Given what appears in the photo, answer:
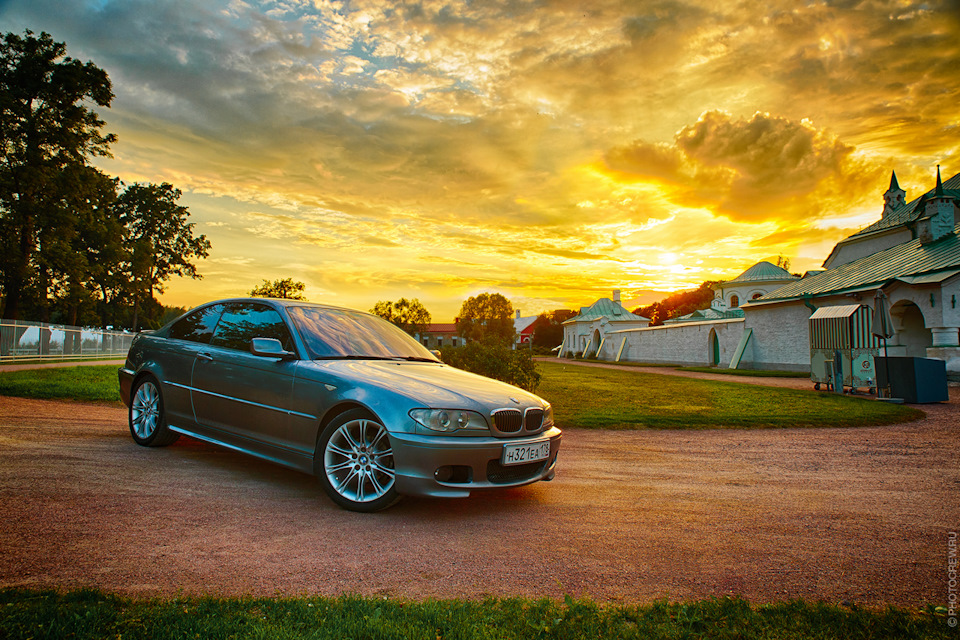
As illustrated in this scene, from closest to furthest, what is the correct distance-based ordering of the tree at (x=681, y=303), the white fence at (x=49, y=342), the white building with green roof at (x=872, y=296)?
the white building with green roof at (x=872, y=296)
the white fence at (x=49, y=342)
the tree at (x=681, y=303)

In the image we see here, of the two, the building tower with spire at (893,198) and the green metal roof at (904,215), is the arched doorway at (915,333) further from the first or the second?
the building tower with spire at (893,198)

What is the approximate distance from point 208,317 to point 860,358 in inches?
668

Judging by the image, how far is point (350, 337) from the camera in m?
5.27

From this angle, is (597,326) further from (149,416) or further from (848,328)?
(149,416)

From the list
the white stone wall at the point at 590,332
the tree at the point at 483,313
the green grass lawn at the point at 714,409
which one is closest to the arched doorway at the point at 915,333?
the green grass lawn at the point at 714,409

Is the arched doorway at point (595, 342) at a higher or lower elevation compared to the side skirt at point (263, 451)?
higher

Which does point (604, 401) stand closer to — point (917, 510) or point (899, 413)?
point (899, 413)

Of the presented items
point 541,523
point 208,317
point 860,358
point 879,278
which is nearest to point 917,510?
point 541,523

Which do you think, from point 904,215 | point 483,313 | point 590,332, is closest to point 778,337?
point 904,215

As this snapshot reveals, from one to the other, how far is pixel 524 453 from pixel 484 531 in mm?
664

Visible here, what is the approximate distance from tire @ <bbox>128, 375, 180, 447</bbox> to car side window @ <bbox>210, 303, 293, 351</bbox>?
1115 mm

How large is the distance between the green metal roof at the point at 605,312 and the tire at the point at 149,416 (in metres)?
63.4

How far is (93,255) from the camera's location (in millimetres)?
41719

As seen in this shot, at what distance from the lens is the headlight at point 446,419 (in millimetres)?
3934
